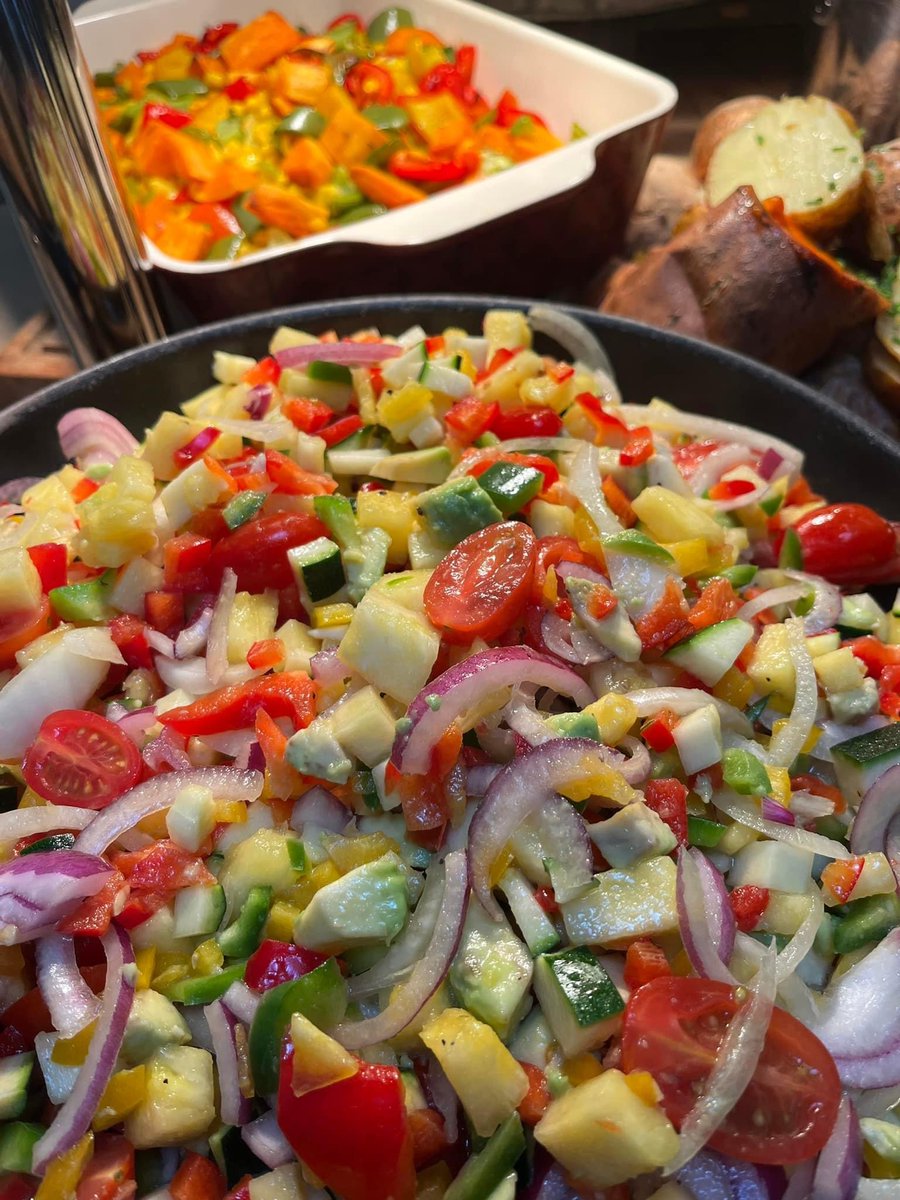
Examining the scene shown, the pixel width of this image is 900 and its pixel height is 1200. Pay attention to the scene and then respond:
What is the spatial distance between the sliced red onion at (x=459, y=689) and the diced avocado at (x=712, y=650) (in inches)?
7.5

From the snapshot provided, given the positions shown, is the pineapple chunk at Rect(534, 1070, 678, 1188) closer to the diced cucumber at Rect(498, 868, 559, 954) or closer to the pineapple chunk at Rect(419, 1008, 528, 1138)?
the pineapple chunk at Rect(419, 1008, 528, 1138)

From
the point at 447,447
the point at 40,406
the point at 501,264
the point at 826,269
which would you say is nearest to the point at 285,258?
the point at 501,264

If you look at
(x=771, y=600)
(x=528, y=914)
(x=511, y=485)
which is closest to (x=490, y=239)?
(x=511, y=485)

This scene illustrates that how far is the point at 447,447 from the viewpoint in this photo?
1.53 metres

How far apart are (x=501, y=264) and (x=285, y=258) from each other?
607 millimetres

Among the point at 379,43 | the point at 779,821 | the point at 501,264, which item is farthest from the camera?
the point at 379,43

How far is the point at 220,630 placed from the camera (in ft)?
4.26

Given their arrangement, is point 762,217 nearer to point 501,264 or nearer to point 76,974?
point 501,264

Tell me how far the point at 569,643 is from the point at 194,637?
0.54m

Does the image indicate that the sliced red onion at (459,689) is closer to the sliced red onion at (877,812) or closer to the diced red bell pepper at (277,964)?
the diced red bell pepper at (277,964)

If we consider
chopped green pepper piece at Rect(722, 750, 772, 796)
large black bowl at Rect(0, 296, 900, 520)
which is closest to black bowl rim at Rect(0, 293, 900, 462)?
large black bowl at Rect(0, 296, 900, 520)

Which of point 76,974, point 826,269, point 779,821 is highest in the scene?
point 826,269

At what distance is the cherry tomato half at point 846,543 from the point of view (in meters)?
1.58

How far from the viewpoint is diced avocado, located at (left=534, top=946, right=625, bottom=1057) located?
3.20 ft
